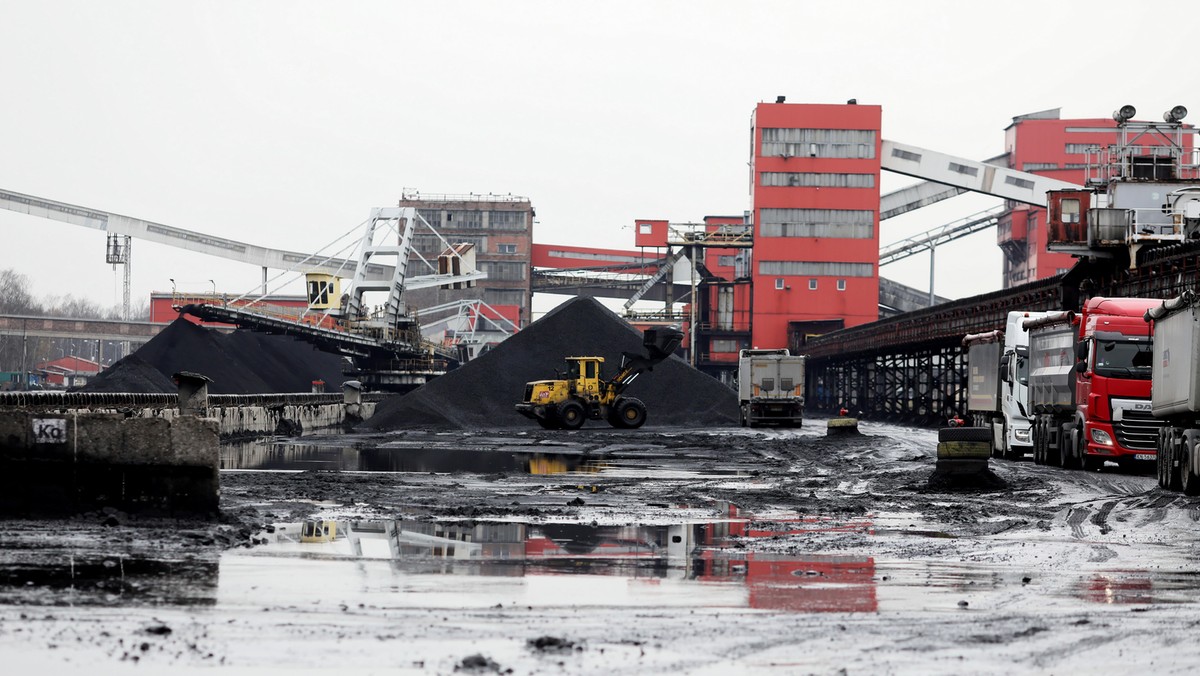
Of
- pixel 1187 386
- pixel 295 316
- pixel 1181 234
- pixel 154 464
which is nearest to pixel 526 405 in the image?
pixel 1181 234

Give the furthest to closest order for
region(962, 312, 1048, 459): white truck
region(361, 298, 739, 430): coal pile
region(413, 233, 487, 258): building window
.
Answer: region(413, 233, 487, 258): building window
region(361, 298, 739, 430): coal pile
region(962, 312, 1048, 459): white truck

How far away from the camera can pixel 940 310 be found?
2437 inches

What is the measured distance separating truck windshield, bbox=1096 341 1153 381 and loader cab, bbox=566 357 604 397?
26.3 metres

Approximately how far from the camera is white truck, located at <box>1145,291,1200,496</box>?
19000mm

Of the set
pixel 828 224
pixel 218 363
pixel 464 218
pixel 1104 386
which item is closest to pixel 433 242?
pixel 464 218

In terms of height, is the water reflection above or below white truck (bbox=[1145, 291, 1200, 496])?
below

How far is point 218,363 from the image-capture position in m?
68.4

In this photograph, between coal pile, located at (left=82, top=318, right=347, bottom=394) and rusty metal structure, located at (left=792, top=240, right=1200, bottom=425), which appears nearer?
rusty metal structure, located at (left=792, top=240, right=1200, bottom=425)

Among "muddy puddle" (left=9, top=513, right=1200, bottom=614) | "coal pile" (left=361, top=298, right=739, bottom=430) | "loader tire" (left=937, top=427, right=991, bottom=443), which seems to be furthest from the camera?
"coal pile" (left=361, top=298, right=739, bottom=430)

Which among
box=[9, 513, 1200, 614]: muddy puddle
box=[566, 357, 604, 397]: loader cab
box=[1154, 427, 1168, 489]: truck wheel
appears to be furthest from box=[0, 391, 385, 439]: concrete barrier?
box=[1154, 427, 1168, 489]: truck wheel

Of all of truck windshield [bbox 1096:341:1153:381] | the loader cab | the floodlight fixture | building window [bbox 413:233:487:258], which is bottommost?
the loader cab

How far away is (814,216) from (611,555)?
272 ft

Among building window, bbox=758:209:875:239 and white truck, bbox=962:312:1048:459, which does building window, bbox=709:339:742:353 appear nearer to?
building window, bbox=758:209:875:239

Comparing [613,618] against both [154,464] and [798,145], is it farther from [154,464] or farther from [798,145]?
[798,145]
